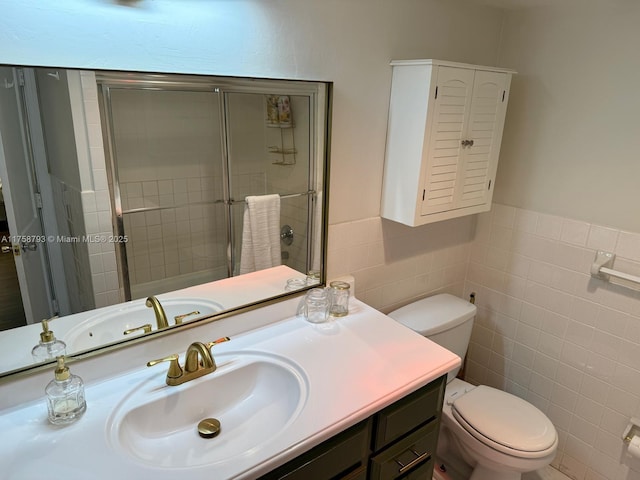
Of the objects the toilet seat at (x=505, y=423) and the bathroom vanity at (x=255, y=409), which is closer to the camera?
the bathroom vanity at (x=255, y=409)

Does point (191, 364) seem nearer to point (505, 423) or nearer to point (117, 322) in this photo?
point (117, 322)

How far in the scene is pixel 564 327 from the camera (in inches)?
75.1

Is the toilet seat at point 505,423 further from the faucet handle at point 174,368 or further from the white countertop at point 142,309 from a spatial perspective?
the faucet handle at point 174,368

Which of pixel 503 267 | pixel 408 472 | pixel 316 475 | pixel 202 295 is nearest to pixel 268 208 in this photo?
pixel 202 295

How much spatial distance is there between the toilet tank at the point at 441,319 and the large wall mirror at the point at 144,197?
22.3 inches

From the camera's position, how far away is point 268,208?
1458 mm

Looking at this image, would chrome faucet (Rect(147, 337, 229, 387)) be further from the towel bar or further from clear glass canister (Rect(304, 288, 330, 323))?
the towel bar

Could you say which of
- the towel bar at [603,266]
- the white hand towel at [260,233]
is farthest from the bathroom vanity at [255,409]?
the towel bar at [603,266]

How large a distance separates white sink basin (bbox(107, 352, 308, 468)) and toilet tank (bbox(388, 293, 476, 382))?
695mm

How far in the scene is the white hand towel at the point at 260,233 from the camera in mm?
1422

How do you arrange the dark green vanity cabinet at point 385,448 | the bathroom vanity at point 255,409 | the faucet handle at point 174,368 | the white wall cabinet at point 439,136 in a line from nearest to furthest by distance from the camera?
the bathroom vanity at point 255,409
the dark green vanity cabinet at point 385,448
the faucet handle at point 174,368
the white wall cabinet at point 439,136

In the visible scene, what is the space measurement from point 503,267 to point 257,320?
4.17 ft

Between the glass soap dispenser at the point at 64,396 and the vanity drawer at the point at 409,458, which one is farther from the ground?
the glass soap dispenser at the point at 64,396

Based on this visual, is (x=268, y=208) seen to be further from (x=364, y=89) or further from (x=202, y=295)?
(x=364, y=89)
